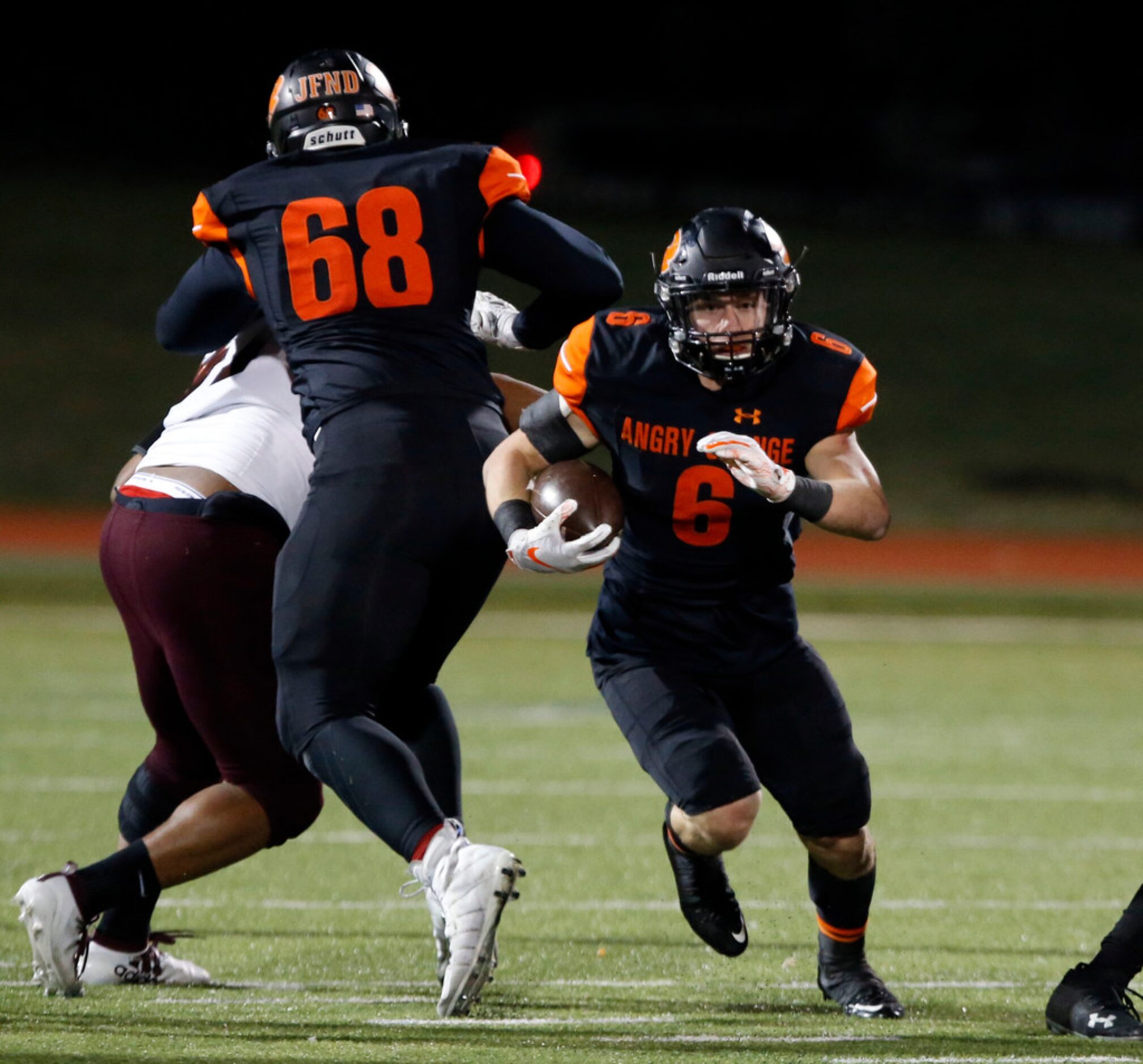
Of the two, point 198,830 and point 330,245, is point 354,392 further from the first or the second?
point 198,830

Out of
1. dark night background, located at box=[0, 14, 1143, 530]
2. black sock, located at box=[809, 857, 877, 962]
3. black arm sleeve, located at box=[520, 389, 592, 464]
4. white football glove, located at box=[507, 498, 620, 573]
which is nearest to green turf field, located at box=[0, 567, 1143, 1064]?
black sock, located at box=[809, 857, 877, 962]

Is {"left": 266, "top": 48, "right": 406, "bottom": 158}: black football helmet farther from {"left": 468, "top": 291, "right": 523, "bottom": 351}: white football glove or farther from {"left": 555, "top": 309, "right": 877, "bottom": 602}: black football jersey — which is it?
{"left": 555, "top": 309, "right": 877, "bottom": 602}: black football jersey

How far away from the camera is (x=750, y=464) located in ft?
10.6

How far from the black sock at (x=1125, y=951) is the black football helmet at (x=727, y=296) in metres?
1.22

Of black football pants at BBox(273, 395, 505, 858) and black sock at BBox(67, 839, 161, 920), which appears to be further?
black sock at BBox(67, 839, 161, 920)

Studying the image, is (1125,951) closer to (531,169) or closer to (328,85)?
(531,169)

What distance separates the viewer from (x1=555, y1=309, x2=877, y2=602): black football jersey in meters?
3.56

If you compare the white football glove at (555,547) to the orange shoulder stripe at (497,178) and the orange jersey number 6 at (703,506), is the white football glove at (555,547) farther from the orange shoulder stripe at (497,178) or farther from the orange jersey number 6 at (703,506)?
the orange shoulder stripe at (497,178)

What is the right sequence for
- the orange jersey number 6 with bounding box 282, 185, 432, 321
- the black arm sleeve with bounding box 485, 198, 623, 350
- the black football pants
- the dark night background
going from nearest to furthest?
1. the black football pants
2. the orange jersey number 6 with bounding box 282, 185, 432, 321
3. the black arm sleeve with bounding box 485, 198, 623, 350
4. the dark night background

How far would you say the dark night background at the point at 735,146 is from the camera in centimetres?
2494

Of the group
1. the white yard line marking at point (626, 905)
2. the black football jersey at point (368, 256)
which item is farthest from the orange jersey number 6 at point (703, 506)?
the white yard line marking at point (626, 905)

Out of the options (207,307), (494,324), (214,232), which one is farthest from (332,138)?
(494,324)

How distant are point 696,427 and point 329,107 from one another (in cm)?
93

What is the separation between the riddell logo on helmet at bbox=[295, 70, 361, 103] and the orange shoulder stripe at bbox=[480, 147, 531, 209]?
0.31m
